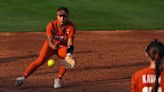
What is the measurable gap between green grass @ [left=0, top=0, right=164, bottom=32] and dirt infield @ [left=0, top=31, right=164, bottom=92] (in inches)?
60.4

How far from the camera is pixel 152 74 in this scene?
19.0 ft

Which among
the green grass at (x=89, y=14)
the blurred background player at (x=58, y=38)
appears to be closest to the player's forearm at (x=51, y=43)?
the blurred background player at (x=58, y=38)

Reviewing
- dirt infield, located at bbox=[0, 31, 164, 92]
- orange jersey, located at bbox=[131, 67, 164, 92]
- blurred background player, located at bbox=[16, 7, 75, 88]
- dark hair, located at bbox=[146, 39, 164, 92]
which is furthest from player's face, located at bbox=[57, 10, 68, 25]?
dark hair, located at bbox=[146, 39, 164, 92]

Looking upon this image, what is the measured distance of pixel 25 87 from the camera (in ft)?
38.3

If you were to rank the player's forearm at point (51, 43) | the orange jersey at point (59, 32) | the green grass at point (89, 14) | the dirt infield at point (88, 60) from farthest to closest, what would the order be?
the green grass at point (89, 14)
the dirt infield at point (88, 60)
the orange jersey at point (59, 32)
the player's forearm at point (51, 43)

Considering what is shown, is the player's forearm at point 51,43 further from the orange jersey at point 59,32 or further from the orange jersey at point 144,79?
the orange jersey at point 144,79

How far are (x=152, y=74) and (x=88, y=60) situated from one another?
9132 mm

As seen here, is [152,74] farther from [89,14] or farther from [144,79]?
[89,14]

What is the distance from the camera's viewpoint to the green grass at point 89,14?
21.4 m

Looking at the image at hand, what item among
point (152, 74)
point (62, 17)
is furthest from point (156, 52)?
point (62, 17)

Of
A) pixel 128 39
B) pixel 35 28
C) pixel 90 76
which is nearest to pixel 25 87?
pixel 90 76

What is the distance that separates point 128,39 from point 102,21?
3.78 meters

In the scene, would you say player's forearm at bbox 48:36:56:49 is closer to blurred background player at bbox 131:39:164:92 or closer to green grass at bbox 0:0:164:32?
blurred background player at bbox 131:39:164:92

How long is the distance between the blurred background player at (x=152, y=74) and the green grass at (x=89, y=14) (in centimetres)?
→ 1496
